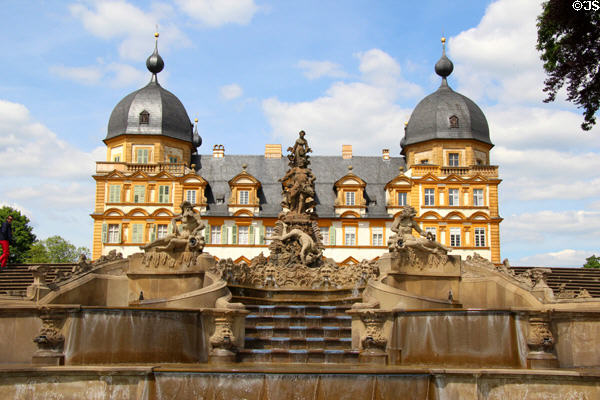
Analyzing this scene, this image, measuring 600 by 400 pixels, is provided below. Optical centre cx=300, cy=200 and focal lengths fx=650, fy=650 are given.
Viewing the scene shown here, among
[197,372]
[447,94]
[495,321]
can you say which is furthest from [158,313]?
[447,94]

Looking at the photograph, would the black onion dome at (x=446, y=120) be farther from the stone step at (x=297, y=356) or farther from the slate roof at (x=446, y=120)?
the stone step at (x=297, y=356)

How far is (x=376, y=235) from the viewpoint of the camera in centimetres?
6719

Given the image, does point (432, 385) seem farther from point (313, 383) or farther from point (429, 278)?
point (429, 278)

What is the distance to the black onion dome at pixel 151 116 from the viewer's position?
2753 inches

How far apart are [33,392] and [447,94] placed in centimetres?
6782

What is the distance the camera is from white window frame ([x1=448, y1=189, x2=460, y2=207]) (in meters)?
66.4

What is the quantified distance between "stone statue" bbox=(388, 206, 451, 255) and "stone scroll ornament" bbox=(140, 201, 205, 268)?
5.67 meters

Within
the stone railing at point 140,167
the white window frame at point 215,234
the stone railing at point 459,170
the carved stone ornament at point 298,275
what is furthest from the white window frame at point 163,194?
the carved stone ornament at point 298,275

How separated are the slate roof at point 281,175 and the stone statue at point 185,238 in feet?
158

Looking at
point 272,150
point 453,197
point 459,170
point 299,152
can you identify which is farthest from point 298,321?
point 272,150

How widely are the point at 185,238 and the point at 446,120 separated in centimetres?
5544

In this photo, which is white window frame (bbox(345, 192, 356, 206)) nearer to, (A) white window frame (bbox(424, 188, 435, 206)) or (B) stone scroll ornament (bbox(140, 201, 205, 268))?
(A) white window frame (bbox(424, 188, 435, 206))

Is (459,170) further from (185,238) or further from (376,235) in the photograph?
(185,238)

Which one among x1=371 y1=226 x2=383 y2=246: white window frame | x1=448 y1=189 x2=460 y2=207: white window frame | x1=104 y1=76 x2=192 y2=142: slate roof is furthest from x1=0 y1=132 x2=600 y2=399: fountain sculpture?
x1=104 y1=76 x2=192 y2=142: slate roof
